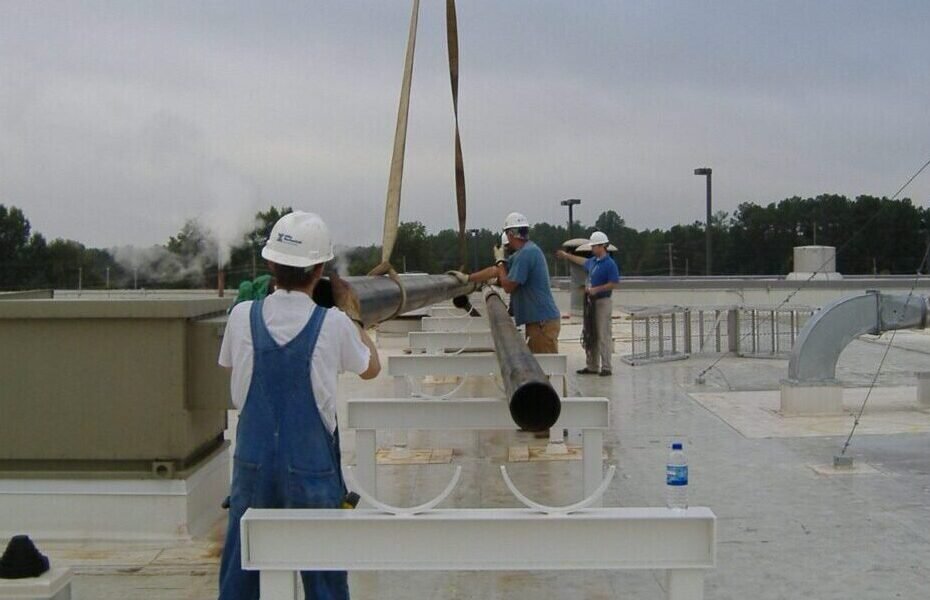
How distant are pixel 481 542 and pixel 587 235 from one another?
4145 cm

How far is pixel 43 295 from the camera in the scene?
26.7 ft

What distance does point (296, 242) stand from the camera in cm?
392

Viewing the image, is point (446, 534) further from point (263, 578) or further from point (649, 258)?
point (649, 258)

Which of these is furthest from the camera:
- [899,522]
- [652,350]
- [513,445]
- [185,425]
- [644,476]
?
[652,350]

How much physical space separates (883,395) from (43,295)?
28.1 ft

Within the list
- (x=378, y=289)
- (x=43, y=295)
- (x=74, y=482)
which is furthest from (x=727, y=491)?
(x=43, y=295)

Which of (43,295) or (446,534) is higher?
(43,295)

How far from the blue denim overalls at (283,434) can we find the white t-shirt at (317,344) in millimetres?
25

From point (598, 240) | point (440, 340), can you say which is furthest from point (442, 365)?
point (598, 240)

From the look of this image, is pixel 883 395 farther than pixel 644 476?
Yes

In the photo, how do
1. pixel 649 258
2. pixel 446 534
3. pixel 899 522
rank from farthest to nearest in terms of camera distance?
pixel 649 258
pixel 899 522
pixel 446 534

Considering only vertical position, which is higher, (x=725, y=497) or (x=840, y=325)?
(x=840, y=325)

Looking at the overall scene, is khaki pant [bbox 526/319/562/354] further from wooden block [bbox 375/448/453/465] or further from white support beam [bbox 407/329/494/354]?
white support beam [bbox 407/329/494/354]

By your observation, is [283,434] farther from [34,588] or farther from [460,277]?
[460,277]
